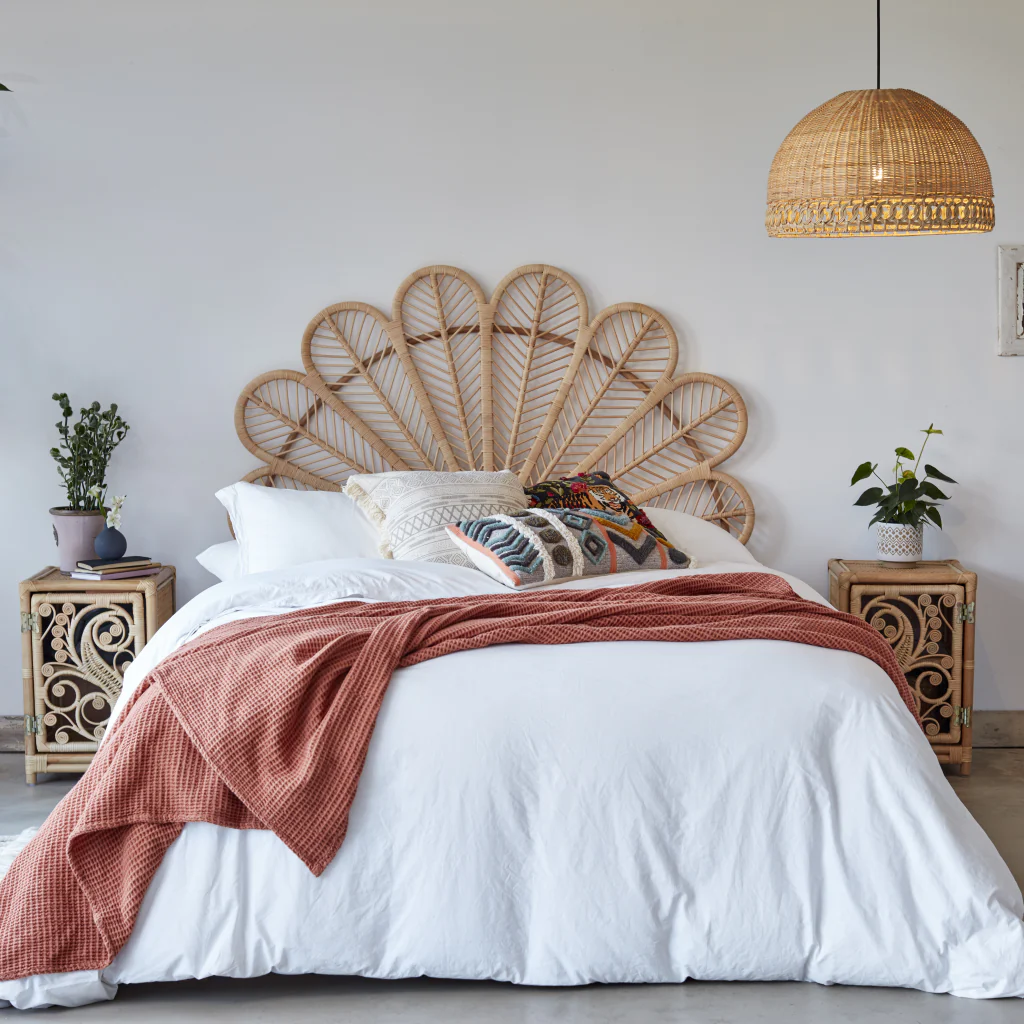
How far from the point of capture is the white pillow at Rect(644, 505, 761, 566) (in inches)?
144

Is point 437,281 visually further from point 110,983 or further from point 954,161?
point 110,983

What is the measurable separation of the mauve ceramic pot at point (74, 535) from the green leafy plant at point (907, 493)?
8.10ft

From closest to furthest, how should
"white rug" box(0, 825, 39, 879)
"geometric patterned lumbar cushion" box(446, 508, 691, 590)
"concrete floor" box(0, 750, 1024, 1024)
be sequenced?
"concrete floor" box(0, 750, 1024, 1024) < "white rug" box(0, 825, 39, 879) < "geometric patterned lumbar cushion" box(446, 508, 691, 590)

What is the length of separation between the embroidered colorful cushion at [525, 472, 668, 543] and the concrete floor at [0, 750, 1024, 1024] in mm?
1503

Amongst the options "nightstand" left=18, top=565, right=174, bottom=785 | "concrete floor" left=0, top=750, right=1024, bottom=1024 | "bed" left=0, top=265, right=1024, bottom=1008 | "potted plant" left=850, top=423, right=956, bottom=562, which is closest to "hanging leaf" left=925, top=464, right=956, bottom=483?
"potted plant" left=850, top=423, right=956, bottom=562

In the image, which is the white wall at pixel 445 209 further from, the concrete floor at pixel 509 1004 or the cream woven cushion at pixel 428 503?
the concrete floor at pixel 509 1004

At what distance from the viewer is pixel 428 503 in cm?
347

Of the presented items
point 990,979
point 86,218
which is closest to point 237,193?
point 86,218

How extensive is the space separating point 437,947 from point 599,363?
2.29 meters

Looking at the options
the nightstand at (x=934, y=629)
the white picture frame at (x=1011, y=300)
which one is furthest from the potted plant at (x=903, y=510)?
the white picture frame at (x=1011, y=300)

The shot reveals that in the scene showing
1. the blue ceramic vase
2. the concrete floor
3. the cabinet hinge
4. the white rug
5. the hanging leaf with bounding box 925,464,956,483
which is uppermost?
the hanging leaf with bounding box 925,464,956,483

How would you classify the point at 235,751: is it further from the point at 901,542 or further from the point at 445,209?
the point at 901,542

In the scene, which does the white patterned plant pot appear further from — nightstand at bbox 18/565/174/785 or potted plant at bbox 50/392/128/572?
potted plant at bbox 50/392/128/572

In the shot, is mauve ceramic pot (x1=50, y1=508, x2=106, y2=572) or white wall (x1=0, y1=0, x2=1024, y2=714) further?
white wall (x1=0, y1=0, x2=1024, y2=714)
